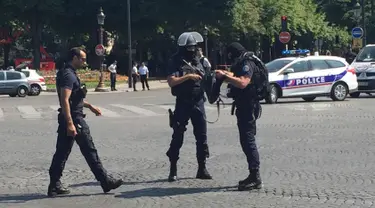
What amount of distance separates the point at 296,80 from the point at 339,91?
1593mm

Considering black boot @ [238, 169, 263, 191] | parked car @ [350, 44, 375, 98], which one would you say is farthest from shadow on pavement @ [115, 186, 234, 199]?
parked car @ [350, 44, 375, 98]

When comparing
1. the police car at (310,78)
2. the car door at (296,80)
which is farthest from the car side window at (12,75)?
the car door at (296,80)

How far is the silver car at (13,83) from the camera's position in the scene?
39.5 m

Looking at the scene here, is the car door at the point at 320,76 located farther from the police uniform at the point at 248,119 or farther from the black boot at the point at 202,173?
the police uniform at the point at 248,119

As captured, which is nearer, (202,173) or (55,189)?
(55,189)

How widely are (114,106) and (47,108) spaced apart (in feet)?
7.58

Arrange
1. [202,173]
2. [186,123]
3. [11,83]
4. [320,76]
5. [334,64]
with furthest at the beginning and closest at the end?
[11,83] < [334,64] < [320,76] < [202,173] < [186,123]

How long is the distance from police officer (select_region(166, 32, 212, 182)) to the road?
0.59 metres

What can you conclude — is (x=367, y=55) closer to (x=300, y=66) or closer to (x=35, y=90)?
(x=300, y=66)

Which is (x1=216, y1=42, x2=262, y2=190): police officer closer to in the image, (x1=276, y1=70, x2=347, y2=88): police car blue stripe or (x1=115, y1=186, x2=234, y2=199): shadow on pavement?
(x1=115, y1=186, x2=234, y2=199): shadow on pavement

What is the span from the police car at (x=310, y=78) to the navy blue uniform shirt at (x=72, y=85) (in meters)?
16.5

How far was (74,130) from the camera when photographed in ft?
29.6

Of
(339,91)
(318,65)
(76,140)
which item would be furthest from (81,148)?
(339,91)

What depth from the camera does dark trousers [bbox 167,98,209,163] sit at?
982 cm
